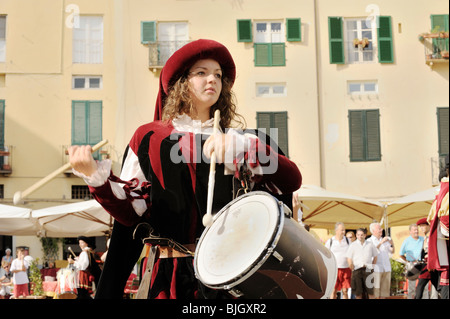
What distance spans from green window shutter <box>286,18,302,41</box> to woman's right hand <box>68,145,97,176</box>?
18893mm

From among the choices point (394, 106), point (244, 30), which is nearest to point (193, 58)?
point (244, 30)

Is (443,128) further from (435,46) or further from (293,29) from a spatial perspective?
(293,29)

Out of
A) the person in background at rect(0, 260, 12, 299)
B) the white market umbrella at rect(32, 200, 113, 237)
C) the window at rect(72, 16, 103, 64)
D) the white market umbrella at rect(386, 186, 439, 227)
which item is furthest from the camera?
the window at rect(72, 16, 103, 64)

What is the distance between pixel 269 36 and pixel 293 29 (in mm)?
798

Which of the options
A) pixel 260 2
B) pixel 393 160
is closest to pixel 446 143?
pixel 393 160

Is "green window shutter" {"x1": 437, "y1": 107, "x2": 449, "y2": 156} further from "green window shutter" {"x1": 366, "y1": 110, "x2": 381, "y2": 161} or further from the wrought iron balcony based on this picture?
"green window shutter" {"x1": 366, "y1": 110, "x2": 381, "y2": 161}

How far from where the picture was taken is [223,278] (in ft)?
6.85

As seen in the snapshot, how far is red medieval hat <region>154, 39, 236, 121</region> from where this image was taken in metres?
2.77

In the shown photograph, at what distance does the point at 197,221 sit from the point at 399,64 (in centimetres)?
1955

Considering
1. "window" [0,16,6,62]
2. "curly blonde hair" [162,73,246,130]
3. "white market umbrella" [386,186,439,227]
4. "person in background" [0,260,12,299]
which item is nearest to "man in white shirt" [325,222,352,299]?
"white market umbrella" [386,186,439,227]

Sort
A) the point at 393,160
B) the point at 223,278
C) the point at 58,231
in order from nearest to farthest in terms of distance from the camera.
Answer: the point at 223,278 → the point at 58,231 → the point at 393,160

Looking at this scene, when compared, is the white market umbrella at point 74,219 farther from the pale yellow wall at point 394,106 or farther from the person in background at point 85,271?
the pale yellow wall at point 394,106

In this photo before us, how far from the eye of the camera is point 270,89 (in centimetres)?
2066
